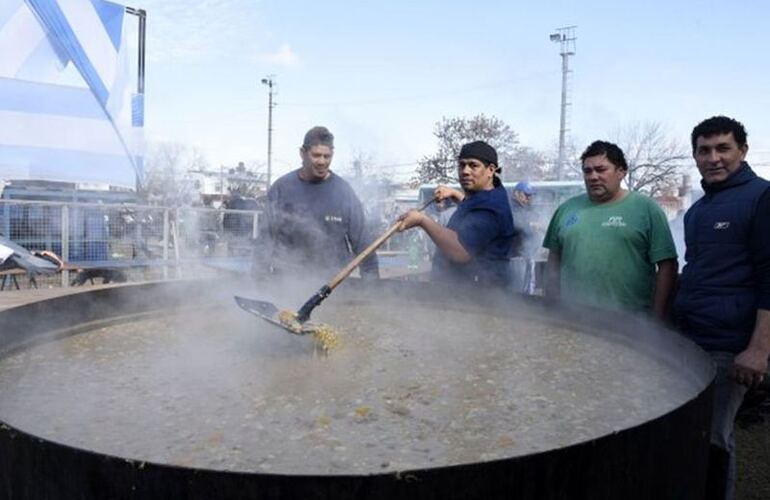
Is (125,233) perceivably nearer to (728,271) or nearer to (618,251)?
(618,251)

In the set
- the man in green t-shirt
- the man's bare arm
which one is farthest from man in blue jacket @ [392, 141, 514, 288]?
the man's bare arm

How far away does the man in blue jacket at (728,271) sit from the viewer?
7.38 ft

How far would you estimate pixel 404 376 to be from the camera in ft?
6.65

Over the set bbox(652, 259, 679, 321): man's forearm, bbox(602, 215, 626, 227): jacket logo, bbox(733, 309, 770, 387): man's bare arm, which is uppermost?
bbox(602, 215, 626, 227): jacket logo

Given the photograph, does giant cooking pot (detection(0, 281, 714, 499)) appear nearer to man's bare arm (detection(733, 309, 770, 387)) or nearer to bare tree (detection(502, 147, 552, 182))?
man's bare arm (detection(733, 309, 770, 387))

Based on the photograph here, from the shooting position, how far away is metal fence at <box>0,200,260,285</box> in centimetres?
813

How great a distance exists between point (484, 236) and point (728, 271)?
1103mm

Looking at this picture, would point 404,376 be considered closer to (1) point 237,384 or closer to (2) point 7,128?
(1) point 237,384

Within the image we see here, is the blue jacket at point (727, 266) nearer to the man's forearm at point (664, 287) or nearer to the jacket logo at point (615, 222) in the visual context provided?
the man's forearm at point (664, 287)

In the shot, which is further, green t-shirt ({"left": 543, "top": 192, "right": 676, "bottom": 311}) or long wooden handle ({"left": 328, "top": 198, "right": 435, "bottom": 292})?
green t-shirt ({"left": 543, "top": 192, "right": 676, "bottom": 311})

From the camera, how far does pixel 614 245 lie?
9.14 ft

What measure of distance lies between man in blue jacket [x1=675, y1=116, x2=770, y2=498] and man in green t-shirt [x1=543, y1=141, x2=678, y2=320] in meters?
0.20

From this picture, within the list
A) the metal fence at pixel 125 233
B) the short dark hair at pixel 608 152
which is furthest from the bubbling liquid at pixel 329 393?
the metal fence at pixel 125 233

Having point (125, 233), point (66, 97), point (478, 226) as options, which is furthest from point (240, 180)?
point (478, 226)
